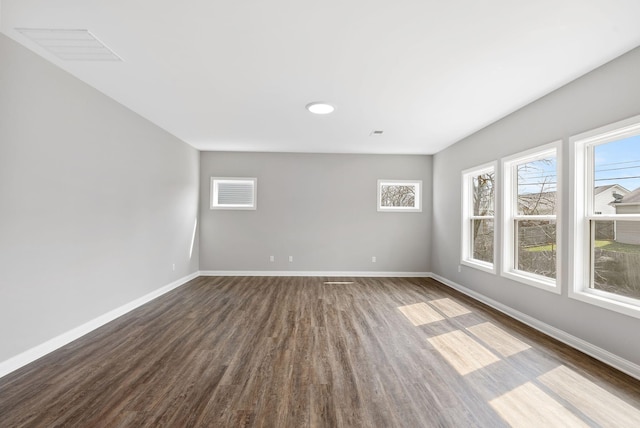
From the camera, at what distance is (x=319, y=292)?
4.86m

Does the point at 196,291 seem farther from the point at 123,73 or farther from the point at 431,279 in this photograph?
the point at 431,279

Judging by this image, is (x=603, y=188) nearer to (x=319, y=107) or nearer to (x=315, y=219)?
(x=319, y=107)

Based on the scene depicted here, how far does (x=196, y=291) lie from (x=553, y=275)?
5019 mm

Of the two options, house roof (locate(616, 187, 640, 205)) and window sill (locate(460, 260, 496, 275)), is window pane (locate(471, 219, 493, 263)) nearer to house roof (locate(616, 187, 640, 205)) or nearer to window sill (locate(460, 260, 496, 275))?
window sill (locate(460, 260, 496, 275))

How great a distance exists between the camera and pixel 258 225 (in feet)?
20.3

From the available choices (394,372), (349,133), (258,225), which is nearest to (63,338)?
(394,372)

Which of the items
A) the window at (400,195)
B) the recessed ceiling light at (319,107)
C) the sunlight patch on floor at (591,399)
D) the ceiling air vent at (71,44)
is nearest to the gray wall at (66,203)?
the ceiling air vent at (71,44)

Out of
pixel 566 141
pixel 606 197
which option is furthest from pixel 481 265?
pixel 566 141

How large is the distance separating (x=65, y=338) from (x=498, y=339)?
4321 millimetres

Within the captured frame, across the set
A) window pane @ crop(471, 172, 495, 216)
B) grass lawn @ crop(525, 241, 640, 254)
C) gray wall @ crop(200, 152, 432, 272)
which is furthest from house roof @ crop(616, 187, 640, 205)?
gray wall @ crop(200, 152, 432, 272)

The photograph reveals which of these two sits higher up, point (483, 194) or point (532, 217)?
point (483, 194)

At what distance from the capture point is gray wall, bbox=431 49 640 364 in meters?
2.37

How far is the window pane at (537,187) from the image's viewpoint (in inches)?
A: 132

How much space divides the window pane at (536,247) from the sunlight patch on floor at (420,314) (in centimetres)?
129
